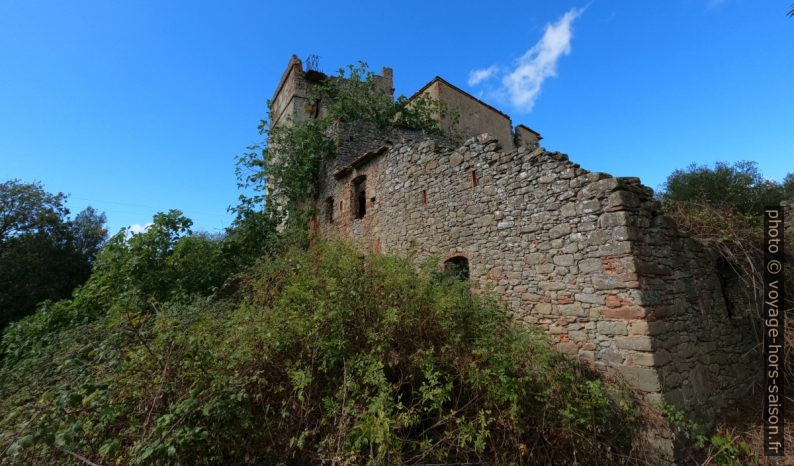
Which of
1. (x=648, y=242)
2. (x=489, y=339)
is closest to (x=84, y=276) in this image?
(x=489, y=339)

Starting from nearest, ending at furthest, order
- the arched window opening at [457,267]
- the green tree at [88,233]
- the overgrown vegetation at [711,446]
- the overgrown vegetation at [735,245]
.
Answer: the overgrown vegetation at [711,446] < the overgrown vegetation at [735,245] < the arched window opening at [457,267] < the green tree at [88,233]

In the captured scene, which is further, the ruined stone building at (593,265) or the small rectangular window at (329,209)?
the small rectangular window at (329,209)

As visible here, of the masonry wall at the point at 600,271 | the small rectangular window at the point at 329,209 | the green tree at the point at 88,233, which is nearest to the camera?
the masonry wall at the point at 600,271

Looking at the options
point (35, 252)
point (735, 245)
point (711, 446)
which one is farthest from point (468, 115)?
point (35, 252)

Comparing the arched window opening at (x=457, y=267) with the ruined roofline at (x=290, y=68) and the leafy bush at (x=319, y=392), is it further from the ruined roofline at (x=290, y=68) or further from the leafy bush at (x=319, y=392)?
the ruined roofline at (x=290, y=68)

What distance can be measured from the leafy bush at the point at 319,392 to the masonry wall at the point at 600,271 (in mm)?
556

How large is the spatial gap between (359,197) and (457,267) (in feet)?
15.7

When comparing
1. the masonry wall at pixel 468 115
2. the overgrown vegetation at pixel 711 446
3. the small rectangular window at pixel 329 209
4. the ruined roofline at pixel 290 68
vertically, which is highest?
the ruined roofline at pixel 290 68

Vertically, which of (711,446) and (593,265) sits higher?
(593,265)

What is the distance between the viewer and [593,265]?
4.55m

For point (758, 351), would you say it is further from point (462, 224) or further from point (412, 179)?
point (412, 179)

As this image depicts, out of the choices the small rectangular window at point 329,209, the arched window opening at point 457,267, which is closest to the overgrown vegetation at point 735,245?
the arched window opening at point 457,267

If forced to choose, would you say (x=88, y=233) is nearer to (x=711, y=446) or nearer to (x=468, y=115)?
(x=468, y=115)

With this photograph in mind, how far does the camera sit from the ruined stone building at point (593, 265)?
425 centimetres
